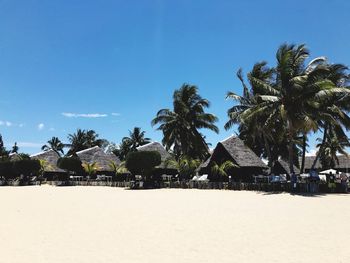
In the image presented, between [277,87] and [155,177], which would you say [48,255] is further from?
[155,177]

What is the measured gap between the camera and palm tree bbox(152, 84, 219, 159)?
38.6 meters

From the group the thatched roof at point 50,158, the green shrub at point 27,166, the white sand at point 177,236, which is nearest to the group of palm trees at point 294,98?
the white sand at point 177,236

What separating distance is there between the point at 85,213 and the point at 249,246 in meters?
7.65

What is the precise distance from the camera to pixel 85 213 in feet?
44.2

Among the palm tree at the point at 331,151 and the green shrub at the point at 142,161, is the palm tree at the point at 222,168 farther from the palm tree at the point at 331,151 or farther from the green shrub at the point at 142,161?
the palm tree at the point at 331,151

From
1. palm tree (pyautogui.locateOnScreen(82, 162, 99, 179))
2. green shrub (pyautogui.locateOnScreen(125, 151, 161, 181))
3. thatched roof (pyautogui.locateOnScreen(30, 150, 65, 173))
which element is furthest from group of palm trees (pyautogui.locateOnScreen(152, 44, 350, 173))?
thatched roof (pyautogui.locateOnScreen(30, 150, 65, 173))

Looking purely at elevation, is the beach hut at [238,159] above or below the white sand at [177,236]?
above

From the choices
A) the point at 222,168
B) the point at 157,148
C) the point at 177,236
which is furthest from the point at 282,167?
the point at 177,236

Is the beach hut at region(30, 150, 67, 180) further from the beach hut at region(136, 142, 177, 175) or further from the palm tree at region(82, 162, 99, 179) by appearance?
the beach hut at region(136, 142, 177, 175)

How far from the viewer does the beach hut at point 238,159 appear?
102ft

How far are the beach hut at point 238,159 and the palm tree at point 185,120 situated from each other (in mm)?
5967

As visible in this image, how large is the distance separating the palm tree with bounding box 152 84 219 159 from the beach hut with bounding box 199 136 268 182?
5967 millimetres

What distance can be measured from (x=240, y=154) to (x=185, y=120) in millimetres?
8790

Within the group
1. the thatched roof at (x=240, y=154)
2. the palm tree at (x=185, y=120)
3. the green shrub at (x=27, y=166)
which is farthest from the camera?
the green shrub at (x=27, y=166)
